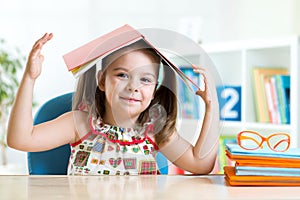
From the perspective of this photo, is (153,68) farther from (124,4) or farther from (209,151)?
(124,4)

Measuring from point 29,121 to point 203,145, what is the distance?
16.5 inches

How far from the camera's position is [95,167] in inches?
47.2

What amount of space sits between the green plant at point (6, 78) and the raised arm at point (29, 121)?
200cm

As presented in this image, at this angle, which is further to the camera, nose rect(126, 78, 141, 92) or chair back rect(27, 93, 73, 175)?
chair back rect(27, 93, 73, 175)

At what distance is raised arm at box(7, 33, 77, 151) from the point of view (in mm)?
1089

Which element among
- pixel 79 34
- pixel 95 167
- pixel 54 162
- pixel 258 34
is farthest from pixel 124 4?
pixel 95 167

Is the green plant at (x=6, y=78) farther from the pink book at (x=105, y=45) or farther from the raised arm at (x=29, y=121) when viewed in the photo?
the pink book at (x=105, y=45)

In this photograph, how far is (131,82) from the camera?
1.04 m

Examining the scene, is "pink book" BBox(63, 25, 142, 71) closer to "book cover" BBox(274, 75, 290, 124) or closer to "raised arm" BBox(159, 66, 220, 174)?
"raised arm" BBox(159, 66, 220, 174)

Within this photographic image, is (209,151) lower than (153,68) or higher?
lower

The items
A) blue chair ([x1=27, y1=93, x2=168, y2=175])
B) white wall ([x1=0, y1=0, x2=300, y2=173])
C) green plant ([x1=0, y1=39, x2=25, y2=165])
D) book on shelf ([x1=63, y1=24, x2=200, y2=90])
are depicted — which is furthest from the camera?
white wall ([x1=0, y1=0, x2=300, y2=173])

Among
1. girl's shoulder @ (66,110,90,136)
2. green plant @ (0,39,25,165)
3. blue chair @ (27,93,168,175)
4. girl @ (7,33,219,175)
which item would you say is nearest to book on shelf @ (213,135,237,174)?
green plant @ (0,39,25,165)

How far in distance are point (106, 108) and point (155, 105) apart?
0.37 ft

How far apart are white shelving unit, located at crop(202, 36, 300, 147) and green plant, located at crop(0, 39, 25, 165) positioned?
1270 mm
